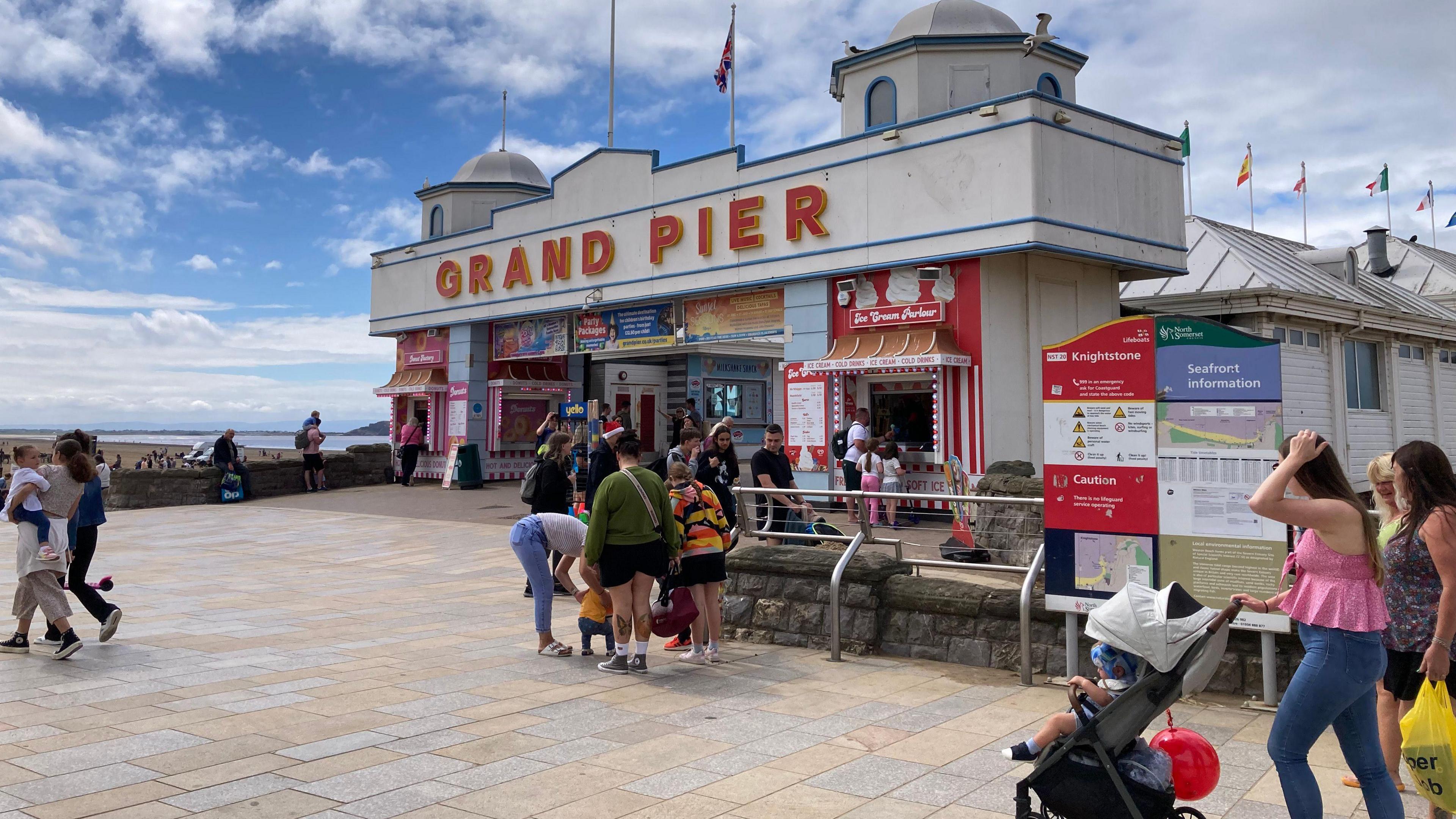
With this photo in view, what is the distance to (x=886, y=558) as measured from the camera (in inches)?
314

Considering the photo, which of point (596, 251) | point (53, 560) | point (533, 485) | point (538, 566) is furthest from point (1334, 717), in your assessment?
point (596, 251)

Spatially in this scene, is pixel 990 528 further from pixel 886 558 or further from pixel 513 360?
pixel 513 360

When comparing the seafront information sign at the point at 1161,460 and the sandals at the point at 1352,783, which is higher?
the seafront information sign at the point at 1161,460

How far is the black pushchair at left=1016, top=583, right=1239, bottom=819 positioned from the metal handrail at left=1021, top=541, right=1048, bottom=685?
2971mm

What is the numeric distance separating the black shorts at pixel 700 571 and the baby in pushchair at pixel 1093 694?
386 centimetres

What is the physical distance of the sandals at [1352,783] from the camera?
4.60 metres

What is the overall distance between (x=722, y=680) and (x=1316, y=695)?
411cm

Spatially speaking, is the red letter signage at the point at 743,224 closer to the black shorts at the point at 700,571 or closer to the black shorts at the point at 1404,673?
the black shorts at the point at 700,571

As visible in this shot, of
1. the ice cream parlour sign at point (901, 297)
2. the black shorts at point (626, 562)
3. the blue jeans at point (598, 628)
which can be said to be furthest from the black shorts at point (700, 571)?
the ice cream parlour sign at point (901, 297)

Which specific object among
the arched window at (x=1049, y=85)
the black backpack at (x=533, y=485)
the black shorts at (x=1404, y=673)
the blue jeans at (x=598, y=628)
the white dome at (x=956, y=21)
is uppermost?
the white dome at (x=956, y=21)

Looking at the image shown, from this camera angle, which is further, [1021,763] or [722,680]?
[722,680]

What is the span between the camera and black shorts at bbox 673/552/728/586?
7.46 meters

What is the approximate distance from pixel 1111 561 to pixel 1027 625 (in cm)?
78

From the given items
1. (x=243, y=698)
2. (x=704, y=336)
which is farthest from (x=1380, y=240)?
(x=243, y=698)
